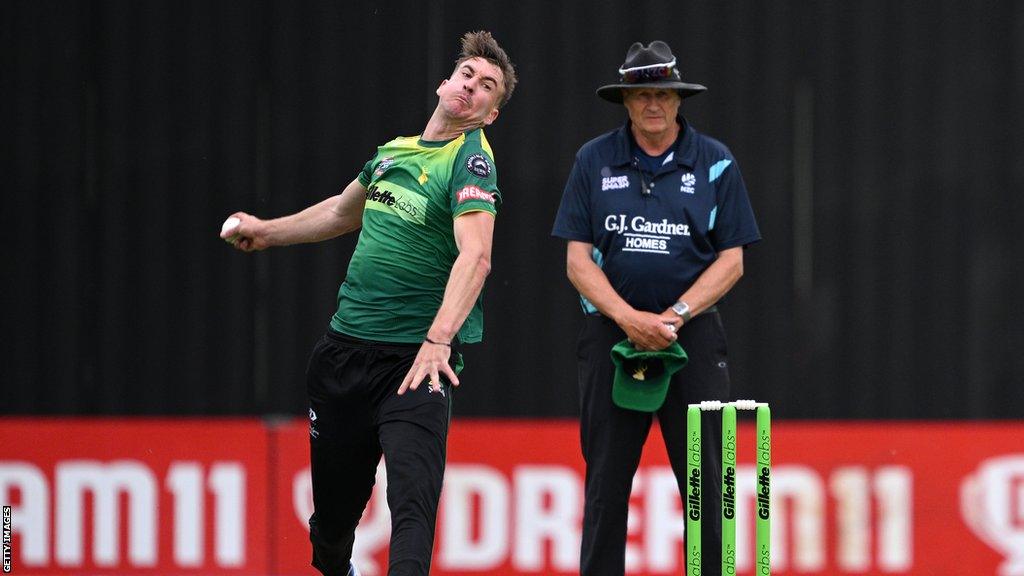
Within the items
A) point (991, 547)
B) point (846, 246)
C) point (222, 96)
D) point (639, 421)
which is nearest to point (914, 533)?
point (991, 547)

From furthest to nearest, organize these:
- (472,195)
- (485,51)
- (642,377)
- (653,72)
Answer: (653,72)
(642,377)
(485,51)
(472,195)

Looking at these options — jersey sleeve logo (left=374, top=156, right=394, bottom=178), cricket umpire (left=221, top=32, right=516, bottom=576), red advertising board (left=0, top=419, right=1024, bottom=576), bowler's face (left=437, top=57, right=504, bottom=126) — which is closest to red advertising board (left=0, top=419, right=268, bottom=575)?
red advertising board (left=0, top=419, right=1024, bottom=576)

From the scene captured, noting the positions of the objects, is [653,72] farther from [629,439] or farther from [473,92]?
[629,439]

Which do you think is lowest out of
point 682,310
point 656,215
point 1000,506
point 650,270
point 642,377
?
point 1000,506

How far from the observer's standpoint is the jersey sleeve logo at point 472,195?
14.7ft

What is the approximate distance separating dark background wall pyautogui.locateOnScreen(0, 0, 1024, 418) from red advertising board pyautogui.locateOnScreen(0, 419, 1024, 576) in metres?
0.37

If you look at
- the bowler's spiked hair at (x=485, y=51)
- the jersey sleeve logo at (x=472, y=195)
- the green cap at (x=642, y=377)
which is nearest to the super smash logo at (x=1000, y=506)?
the green cap at (x=642, y=377)

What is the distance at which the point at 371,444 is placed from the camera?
4.73m

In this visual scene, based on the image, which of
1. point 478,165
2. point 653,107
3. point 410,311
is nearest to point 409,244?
point 410,311

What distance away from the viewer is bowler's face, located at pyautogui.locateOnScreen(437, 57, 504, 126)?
4.71m

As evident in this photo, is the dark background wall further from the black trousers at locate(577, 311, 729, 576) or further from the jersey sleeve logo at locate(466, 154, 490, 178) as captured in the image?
the jersey sleeve logo at locate(466, 154, 490, 178)

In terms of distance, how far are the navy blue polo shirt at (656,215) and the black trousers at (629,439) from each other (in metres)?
0.17

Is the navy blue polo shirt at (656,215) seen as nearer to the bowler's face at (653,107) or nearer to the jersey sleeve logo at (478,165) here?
the bowler's face at (653,107)

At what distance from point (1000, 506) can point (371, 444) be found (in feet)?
12.2
